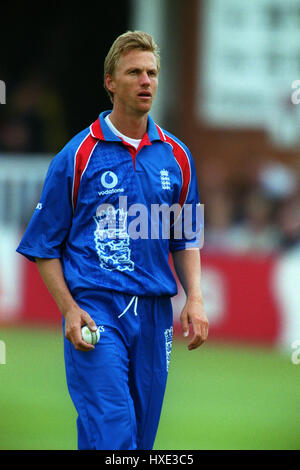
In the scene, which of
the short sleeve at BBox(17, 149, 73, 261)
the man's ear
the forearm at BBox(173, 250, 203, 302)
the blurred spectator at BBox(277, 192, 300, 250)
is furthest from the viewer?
the blurred spectator at BBox(277, 192, 300, 250)

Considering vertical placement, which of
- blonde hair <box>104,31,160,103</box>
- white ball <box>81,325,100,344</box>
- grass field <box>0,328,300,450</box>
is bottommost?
grass field <box>0,328,300,450</box>

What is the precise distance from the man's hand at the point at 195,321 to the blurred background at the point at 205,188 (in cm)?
311

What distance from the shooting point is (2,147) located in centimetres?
1706

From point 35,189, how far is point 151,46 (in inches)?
429

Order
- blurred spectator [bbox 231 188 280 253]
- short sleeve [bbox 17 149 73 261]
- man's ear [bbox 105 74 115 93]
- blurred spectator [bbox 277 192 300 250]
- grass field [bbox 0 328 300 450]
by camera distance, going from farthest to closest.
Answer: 1. blurred spectator [bbox 231 188 280 253]
2. blurred spectator [bbox 277 192 300 250]
3. grass field [bbox 0 328 300 450]
4. man's ear [bbox 105 74 115 93]
5. short sleeve [bbox 17 149 73 261]

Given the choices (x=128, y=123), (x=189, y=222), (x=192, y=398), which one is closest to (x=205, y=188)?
(x=192, y=398)

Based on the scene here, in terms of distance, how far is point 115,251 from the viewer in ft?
18.3

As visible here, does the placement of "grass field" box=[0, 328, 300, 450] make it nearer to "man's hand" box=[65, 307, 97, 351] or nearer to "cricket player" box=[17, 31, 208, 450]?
"cricket player" box=[17, 31, 208, 450]

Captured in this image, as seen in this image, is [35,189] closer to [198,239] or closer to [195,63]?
[195,63]

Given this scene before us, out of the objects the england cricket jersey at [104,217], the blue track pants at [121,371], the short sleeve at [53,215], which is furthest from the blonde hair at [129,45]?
the blue track pants at [121,371]

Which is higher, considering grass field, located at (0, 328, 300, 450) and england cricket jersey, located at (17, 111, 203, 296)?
england cricket jersey, located at (17, 111, 203, 296)

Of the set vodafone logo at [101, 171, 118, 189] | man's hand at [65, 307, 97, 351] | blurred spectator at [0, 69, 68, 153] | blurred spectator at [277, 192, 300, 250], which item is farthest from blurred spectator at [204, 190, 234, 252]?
man's hand at [65, 307, 97, 351]

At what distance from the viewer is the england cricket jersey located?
18.2ft

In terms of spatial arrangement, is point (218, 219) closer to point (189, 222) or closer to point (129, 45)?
point (189, 222)
